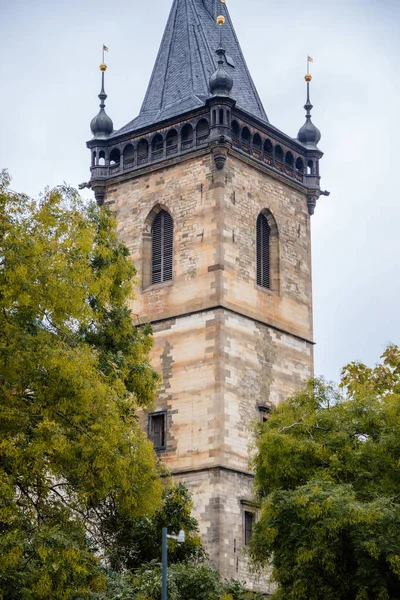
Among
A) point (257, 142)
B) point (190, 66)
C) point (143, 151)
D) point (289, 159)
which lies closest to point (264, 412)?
point (257, 142)

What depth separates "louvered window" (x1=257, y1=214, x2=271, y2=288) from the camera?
4259 centimetres

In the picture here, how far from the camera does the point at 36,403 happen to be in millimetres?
23734

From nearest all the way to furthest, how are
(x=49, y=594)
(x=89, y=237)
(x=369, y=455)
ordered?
(x=49, y=594)
(x=89, y=237)
(x=369, y=455)

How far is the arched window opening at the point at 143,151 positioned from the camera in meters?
44.2

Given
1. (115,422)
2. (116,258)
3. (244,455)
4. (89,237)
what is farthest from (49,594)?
(244,455)

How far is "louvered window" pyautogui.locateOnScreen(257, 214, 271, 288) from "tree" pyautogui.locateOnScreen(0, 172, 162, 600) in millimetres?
17058

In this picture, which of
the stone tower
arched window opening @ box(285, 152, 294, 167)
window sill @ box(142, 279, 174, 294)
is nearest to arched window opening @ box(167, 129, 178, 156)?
the stone tower

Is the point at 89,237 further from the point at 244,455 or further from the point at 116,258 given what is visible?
the point at 244,455

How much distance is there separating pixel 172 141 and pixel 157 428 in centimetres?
911

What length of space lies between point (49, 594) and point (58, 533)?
1.11 metres

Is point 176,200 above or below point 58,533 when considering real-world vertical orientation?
above

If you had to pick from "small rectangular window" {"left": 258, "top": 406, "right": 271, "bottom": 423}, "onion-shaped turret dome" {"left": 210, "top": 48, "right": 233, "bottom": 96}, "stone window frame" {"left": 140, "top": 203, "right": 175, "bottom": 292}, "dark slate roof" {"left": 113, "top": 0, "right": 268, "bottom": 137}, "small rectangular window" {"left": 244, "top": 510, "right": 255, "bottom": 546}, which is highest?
"dark slate roof" {"left": 113, "top": 0, "right": 268, "bottom": 137}

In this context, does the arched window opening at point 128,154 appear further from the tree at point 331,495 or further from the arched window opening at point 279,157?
the tree at point 331,495

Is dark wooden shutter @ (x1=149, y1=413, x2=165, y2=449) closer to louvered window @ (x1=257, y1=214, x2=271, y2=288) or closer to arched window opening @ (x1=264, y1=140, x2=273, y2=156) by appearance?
louvered window @ (x1=257, y1=214, x2=271, y2=288)
